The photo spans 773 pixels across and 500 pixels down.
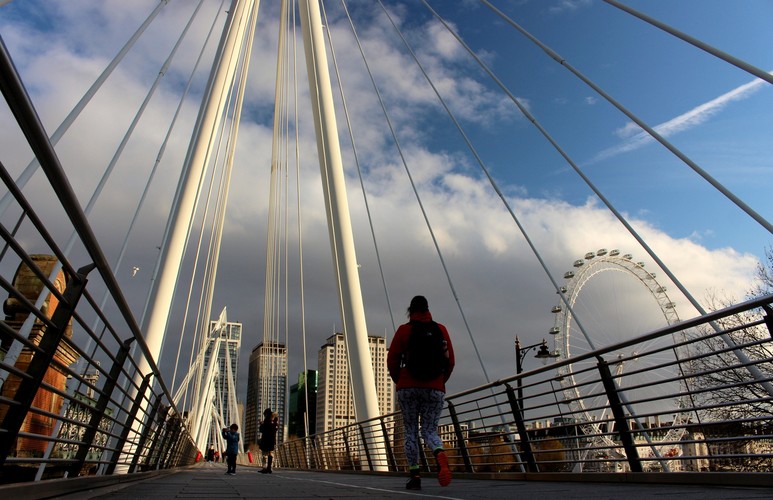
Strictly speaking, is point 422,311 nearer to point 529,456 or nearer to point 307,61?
point 529,456

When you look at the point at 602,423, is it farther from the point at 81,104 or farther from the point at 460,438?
the point at 81,104

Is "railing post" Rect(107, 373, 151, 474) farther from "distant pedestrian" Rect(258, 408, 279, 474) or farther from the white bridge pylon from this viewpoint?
the white bridge pylon

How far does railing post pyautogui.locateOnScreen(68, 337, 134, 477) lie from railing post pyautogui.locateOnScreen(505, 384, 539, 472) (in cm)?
360

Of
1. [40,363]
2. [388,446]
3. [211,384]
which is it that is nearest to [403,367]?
[40,363]

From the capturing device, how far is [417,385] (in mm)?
4895

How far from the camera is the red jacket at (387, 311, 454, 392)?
488cm

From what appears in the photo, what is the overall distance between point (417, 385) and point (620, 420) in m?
1.56

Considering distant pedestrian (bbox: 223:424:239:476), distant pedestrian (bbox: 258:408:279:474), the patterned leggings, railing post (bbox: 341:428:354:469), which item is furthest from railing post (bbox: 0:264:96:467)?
distant pedestrian (bbox: 223:424:239:476)

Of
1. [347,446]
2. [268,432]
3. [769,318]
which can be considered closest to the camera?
[769,318]

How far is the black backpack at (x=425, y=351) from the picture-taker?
480 cm

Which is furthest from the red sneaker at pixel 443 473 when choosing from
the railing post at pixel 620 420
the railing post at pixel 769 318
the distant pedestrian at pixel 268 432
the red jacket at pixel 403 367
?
the distant pedestrian at pixel 268 432

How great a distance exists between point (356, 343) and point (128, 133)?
15.2 ft

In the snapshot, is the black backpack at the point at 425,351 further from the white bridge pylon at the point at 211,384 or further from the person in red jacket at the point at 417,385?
the white bridge pylon at the point at 211,384

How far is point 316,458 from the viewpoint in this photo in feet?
48.7
